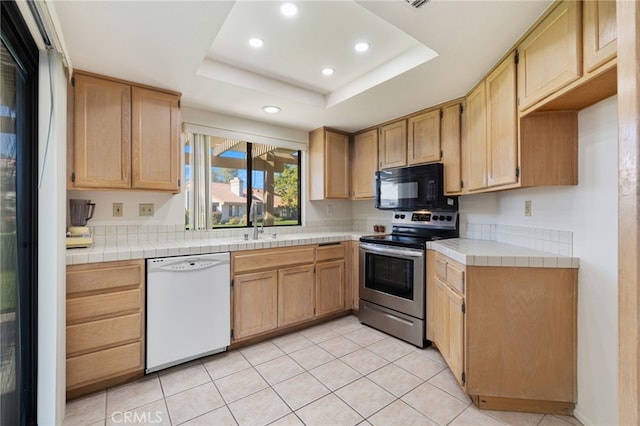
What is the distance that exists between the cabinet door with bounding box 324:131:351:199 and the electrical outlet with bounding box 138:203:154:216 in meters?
1.83

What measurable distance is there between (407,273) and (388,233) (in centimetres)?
92

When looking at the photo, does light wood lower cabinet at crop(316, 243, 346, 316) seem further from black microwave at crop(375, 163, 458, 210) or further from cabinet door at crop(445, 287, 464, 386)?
cabinet door at crop(445, 287, 464, 386)

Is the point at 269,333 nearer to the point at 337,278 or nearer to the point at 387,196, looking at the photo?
the point at 337,278

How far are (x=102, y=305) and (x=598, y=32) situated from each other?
120 inches

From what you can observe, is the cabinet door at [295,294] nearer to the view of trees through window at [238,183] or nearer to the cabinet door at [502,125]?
the view of trees through window at [238,183]

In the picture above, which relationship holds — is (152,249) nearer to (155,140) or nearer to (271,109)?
(155,140)

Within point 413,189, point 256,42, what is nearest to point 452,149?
point 413,189

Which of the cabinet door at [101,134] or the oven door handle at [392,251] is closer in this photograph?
the cabinet door at [101,134]

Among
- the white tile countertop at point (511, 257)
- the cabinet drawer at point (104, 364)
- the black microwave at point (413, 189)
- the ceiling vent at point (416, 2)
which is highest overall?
the ceiling vent at point (416, 2)

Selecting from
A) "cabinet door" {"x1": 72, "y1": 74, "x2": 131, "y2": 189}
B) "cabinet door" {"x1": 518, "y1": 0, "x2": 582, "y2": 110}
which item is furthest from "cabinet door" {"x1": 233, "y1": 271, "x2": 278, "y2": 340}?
"cabinet door" {"x1": 518, "y1": 0, "x2": 582, "y2": 110}

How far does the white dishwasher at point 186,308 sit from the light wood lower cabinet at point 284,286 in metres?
0.13

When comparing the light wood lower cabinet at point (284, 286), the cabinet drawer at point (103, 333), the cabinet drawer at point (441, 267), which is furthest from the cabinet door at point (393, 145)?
the cabinet drawer at point (103, 333)

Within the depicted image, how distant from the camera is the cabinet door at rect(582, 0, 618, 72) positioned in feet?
3.85

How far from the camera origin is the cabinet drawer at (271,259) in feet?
8.21
